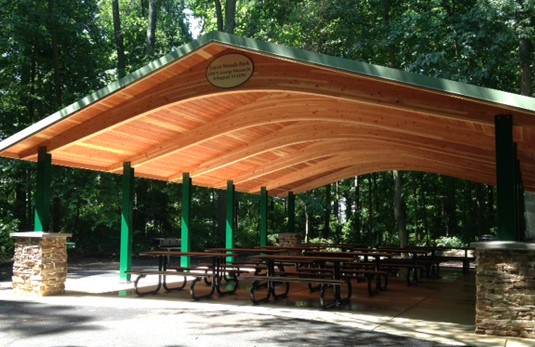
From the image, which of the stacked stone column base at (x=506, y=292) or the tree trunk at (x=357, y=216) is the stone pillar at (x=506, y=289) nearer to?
the stacked stone column base at (x=506, y=292)

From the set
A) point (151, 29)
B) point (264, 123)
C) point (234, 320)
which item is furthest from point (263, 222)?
point (151, 29)

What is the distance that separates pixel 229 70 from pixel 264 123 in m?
1.65

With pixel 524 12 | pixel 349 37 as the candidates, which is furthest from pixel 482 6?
pixel 349 37

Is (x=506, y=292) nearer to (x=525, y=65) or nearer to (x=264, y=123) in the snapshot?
(x=264, y=123)

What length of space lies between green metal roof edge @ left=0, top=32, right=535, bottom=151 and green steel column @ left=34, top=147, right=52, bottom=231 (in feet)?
2.17

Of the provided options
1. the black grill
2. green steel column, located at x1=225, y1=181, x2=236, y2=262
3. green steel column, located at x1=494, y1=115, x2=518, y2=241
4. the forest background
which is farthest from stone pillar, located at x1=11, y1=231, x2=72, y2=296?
the black grill

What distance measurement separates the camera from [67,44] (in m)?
19.8

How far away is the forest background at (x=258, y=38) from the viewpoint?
15.9 m

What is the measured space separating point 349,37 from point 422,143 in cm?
1029

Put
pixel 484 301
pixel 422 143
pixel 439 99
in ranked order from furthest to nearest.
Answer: pixel 422 143 < pixel 439 99 < pixel 484 301

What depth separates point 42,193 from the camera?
357 inches

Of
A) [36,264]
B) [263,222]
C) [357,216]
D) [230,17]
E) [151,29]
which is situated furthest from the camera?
[357,216]

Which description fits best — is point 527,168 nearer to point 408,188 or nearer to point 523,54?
point 523,54

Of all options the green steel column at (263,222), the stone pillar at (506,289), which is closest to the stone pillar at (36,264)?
the stone pillar at (506,289)
